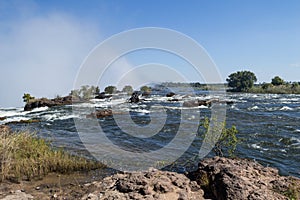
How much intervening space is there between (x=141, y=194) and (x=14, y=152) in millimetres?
4232

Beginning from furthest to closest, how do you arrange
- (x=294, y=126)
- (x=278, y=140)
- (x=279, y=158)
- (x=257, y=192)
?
(x=294, y=126), (x=278, y=140), (x=279, y=158), (x=257, y=192)

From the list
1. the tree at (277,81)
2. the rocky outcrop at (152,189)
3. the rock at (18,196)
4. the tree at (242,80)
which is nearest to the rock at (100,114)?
the rock at (18,196)

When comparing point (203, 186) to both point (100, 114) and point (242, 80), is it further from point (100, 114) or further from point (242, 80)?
point (242, 80)

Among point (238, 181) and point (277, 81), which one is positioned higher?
point (277, 81)

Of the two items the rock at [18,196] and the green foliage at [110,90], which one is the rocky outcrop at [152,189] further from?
the green foliage at [110,90]

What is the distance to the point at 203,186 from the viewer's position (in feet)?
16.8

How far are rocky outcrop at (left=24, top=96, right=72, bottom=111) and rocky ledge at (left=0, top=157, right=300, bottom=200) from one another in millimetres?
27119

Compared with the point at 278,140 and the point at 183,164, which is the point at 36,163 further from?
the point at 278,140

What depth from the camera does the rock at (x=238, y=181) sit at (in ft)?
13.9

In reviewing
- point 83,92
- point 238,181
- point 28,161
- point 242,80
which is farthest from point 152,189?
point 242,80

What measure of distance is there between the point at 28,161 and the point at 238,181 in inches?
213

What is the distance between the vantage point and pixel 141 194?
4.16 meters

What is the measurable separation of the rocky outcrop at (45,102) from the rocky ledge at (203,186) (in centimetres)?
2712

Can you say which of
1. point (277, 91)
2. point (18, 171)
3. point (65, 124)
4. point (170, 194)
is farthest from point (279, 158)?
point (277, 91)
